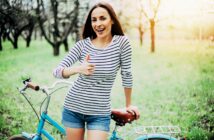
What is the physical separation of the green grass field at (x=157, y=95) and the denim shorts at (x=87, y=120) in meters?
1.11

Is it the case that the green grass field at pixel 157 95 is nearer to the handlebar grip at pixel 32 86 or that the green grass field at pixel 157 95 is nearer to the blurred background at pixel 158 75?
the blurred background at pixel 158 75

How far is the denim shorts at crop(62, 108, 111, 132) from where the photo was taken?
2.58 m

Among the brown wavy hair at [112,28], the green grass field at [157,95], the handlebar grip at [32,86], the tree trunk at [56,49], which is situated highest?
the brown wavy hair at [112,28]

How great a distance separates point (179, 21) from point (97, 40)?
3.34 m

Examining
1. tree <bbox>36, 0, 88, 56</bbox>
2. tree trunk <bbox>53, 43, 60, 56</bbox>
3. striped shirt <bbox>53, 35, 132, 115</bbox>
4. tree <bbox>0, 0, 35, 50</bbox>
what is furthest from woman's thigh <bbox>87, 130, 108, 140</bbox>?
tree trunk <bbox>53, 43, 60, 56</bbox>

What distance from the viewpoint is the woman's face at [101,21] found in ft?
8.52

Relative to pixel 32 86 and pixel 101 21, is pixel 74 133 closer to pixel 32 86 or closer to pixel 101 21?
pixel 32 86

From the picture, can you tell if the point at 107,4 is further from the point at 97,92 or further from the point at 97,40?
the point at 97,92

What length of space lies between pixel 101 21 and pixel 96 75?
1.23 feet

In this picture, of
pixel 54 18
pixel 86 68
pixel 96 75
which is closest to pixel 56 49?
pixel 54 18

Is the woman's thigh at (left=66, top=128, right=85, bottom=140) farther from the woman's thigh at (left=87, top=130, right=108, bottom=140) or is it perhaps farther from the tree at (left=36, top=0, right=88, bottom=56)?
the tree at (left=36, top=0, right=88, bottom=56)

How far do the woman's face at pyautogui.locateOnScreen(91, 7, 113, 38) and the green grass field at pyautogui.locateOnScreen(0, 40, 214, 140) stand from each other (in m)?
1.26

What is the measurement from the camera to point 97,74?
2535mm

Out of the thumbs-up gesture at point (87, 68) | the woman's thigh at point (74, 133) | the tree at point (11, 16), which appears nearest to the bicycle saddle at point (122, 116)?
A: the woman's thigh at point (74, 133)
